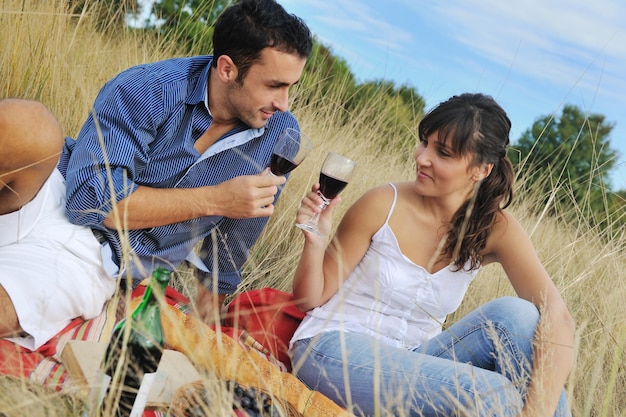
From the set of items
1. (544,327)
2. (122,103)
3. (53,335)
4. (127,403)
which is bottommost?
(53,335)

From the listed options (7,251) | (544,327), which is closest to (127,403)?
(7,251)

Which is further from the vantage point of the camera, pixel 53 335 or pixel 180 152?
pixel 180 152

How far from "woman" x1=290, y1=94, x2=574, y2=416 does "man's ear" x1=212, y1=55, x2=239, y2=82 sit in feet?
2.26

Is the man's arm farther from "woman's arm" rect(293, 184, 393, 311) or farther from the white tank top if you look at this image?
the white tank top

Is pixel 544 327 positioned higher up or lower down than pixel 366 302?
higher up

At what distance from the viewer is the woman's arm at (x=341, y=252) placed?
9.93 feet

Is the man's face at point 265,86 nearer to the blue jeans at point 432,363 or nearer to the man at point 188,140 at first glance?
the man at point 188,140

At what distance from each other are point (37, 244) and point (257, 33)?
50.4 inches

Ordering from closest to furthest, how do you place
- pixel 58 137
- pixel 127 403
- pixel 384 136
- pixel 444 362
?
pixel 127 403, pixel 58 137, pixel 444 362, pixel 384 136

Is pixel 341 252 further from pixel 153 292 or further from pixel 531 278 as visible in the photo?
pixel 153 292

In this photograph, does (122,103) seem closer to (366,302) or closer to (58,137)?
(58,137)

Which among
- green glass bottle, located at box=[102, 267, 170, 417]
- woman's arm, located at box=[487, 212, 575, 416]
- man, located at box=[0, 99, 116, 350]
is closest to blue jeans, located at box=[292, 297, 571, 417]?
woman's arm, located at box=[487, 212, 575, 416]

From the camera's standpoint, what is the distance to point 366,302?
315 centimetres

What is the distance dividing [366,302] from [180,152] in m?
1.08
